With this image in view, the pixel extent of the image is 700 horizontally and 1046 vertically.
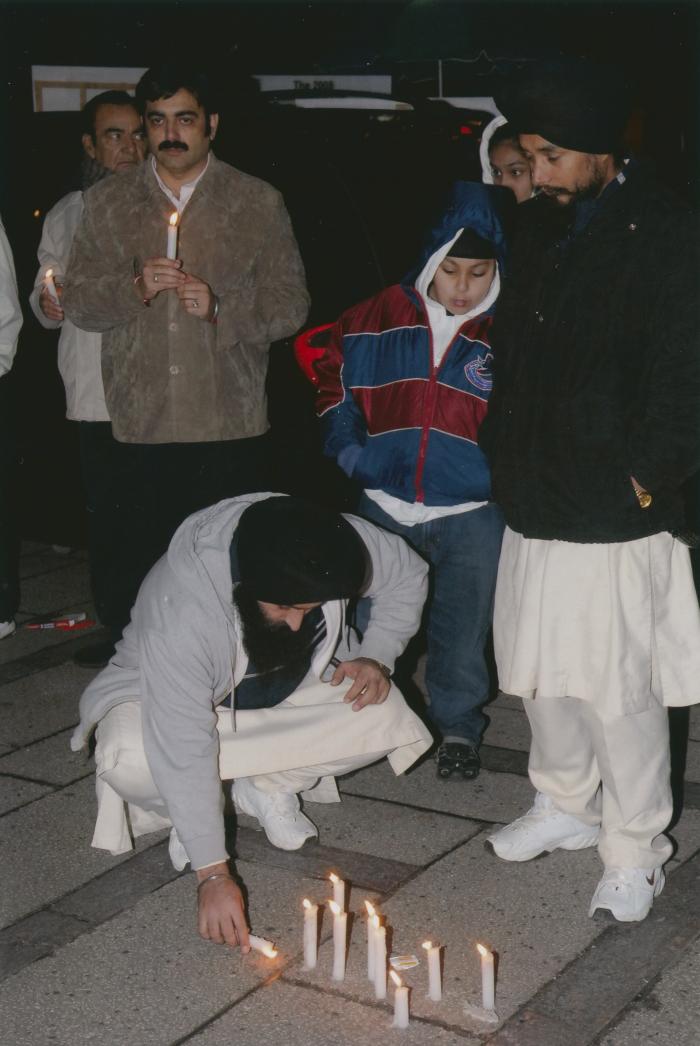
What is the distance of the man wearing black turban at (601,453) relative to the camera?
3146mm

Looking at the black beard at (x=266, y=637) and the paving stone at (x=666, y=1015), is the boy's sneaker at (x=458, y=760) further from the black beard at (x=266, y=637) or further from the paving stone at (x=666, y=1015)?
the paving stone at (x=666, y=1015)

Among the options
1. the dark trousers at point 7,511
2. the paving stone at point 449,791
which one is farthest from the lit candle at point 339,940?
the dark trousers at point 7,511

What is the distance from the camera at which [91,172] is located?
5.29m

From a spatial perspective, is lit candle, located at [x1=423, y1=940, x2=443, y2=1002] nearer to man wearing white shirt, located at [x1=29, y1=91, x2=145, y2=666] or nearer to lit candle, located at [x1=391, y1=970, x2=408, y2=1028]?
lit candle, located at [x1=391, y1=970, x2=408, y2=1028]

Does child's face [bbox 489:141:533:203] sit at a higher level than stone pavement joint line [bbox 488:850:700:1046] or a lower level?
higher

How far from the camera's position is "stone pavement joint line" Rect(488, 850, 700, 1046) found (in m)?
2.94

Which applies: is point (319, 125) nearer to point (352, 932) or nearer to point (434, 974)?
point (352, 932)

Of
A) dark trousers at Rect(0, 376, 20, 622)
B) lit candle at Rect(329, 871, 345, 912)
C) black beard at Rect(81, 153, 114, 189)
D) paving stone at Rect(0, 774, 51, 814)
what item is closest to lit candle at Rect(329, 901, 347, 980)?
lit candle at Rect(329, 871, 345, 912)

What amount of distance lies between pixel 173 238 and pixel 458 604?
1.39 meters

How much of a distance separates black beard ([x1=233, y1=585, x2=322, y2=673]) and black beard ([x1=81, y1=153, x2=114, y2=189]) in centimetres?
233

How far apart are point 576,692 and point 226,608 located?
2.85ft

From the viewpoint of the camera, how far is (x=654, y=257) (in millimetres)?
3119

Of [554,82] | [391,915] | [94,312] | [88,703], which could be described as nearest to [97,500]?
[94,312]

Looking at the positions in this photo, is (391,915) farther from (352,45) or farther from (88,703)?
(352,45)
